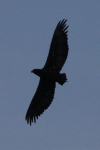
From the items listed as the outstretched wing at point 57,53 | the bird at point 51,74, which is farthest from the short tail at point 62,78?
the outstretched wing at point 57,53

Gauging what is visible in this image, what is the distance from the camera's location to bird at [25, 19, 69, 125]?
15.9 m

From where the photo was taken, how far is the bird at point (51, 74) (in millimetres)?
15940

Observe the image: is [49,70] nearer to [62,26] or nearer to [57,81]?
[57,81]

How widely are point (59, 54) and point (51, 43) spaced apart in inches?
26.3

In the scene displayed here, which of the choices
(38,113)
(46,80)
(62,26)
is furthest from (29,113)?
(62,26)

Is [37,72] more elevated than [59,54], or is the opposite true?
[59,54]

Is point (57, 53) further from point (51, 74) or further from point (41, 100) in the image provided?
point (41, 100)

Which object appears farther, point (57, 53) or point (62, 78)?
point (57, 53)

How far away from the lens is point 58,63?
16.5 m

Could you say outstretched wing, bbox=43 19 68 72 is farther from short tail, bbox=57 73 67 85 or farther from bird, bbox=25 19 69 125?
short tail, bbox=57 73 67 85

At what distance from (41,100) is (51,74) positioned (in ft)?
6.43

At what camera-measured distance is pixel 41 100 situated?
56.6 feet

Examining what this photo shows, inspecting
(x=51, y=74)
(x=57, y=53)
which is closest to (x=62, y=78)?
(x=51, y=74)

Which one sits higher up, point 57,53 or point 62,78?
point 57,53
